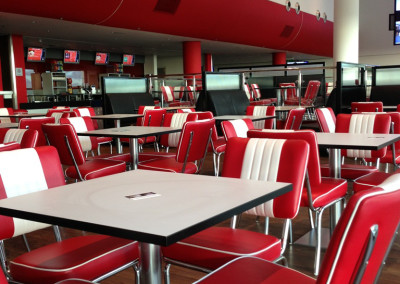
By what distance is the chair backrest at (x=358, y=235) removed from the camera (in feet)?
3.09

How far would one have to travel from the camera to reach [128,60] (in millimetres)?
18844

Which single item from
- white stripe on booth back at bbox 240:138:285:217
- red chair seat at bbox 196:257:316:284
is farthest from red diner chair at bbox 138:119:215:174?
red chair seat at bbox 196:257:316:284

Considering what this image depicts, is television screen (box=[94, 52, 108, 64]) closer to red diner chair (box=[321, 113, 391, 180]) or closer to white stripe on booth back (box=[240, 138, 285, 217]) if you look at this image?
red diner chair (box=[321, 113, 391, 180])

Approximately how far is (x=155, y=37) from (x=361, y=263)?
1261 cm

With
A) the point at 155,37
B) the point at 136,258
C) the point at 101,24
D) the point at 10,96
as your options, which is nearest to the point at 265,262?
the point at 136,258

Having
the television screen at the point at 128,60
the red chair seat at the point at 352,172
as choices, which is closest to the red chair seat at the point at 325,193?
the red chair seat at the point at 352,172

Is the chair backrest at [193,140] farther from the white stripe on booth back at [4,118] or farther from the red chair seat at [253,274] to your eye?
the white stripe on booth back at [4,118]

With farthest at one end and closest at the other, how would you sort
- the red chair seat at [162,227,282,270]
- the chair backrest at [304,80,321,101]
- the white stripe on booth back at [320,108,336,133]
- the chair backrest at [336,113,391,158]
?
the chair backrest at [304,80,321,101]
the white stripe on booth back at [320,108,336,133]
the chair backrest at [336,113,391,158]
the red chair seat at [162,227,282,270]

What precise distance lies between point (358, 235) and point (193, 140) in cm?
247

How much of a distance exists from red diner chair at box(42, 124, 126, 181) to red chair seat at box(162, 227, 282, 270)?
1662 mm

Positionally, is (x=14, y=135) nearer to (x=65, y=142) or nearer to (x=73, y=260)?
(x=65, y=142)

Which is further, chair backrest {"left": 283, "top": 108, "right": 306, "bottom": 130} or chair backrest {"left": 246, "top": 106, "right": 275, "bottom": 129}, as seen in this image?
chair backrest {"left": 246, "top": 106, "right": 275, "bottom": 129}

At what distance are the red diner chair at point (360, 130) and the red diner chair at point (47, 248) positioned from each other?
1.83 meters

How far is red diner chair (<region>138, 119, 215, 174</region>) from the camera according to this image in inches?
130
